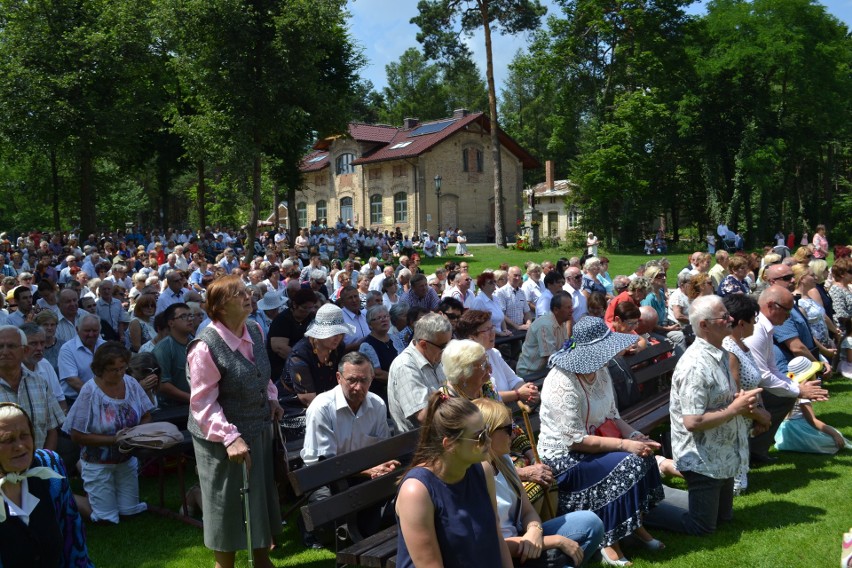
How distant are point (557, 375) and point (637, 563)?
130 cm

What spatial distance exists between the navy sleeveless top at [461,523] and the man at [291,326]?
4796 mm

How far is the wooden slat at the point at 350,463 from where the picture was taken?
423 cm

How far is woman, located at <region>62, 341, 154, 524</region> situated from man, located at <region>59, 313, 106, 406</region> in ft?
3.55

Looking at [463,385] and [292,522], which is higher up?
[463,385]

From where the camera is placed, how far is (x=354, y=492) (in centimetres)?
434

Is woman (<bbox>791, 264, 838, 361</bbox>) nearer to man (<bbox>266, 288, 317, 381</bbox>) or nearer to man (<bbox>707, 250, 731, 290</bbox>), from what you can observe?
man (<bbox>707, 250, 731, 290</bbox>)

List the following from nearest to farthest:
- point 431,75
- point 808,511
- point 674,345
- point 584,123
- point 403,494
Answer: point 403,494 → point 808,511 → point 674,345 → point 584,123 → point 431,75

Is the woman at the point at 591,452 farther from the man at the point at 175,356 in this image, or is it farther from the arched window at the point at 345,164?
the arched window at the point at 345,164

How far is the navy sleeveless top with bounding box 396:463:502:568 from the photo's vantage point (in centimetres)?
297

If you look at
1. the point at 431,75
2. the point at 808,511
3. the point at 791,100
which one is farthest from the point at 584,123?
the point at 808,511

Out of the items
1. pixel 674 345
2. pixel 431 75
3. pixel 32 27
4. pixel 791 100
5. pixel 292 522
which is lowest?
pixel 292 522

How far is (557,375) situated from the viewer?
466 cm

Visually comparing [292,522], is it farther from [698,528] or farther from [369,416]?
[698,528]

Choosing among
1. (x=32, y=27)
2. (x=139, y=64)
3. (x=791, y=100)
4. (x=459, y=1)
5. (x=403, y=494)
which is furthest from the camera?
(x=791, y=100)
